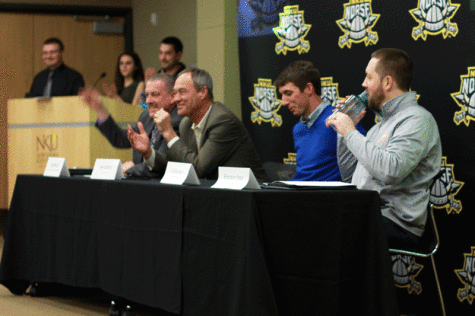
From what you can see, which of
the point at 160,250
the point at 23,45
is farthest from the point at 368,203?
the point at 23,45

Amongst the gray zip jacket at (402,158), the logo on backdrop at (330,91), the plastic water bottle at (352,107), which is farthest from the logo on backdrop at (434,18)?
the plastic water bottle at (352,107)

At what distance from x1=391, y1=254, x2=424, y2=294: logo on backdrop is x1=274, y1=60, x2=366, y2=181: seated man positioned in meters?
0.59

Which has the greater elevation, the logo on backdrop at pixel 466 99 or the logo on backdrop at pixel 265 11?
the logo on backdrop at pixel 265 11

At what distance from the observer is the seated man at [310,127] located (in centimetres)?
282

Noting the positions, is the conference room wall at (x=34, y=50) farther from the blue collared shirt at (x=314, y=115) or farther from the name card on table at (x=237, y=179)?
the name card on table at (x=237, y=179)

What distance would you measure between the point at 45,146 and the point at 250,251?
3.30 m

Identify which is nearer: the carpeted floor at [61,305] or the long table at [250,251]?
the long table at [250,251]

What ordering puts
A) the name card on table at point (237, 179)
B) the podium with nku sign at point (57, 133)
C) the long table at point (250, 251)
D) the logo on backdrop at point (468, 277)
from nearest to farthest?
→ 1. the long table at point (250, 251)
2. the name card on table at point (237, 179)
3. the logo on backdrop at point (468, 277)
4. the podium with nku sign at point (57, 133)

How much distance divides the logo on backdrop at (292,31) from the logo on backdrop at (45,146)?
190cm

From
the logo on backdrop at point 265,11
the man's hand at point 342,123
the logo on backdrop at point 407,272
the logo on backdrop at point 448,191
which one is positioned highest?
the logo on backdrop at point 265,11

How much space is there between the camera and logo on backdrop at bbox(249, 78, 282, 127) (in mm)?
3859

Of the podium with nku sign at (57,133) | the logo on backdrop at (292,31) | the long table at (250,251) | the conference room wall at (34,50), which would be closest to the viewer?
the long table at (250,251)

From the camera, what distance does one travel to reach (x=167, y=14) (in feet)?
20.9

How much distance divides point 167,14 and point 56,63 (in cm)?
169
